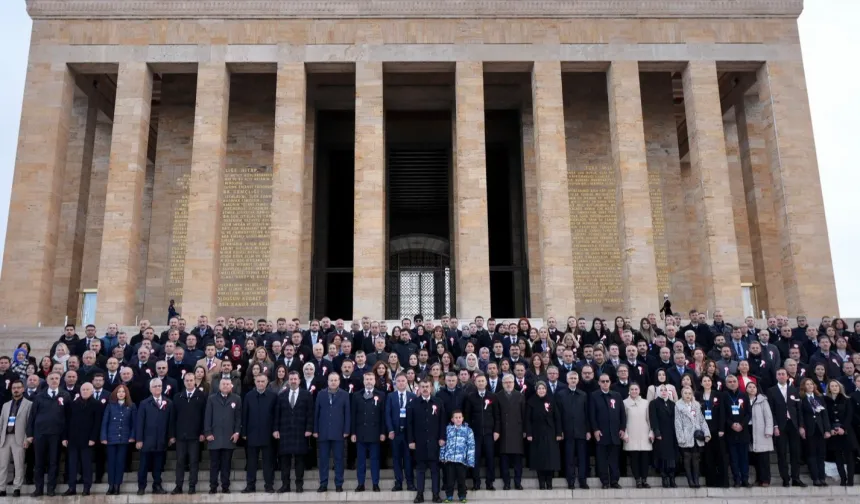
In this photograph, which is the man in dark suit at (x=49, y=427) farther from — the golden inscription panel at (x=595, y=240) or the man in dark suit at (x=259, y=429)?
the golden inscription panel at (x=595, y=240)

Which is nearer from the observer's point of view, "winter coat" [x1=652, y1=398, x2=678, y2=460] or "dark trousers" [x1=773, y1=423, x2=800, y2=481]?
→ "winter coat" [x1=652, y1=398, x2=678, y2=460]

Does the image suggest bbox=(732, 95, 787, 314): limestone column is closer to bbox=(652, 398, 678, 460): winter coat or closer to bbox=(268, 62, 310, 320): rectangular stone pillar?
bbox=(268, 62, 310, 320): rectangular stone pillar

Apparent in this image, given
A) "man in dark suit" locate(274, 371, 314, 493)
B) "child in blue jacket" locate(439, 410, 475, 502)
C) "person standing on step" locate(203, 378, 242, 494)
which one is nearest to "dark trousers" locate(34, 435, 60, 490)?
"person standing on step" locate(203, 378, 242, 494)

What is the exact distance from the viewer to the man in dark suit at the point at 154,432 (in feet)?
33.4

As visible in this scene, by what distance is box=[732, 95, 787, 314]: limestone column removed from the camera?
920 inches

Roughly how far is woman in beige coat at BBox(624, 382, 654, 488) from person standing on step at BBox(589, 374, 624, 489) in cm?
10

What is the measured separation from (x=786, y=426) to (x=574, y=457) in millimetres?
3029

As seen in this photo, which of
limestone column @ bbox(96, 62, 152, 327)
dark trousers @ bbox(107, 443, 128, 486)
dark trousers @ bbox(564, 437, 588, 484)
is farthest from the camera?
limestone column @ bbox(96, 62, 152, 327)

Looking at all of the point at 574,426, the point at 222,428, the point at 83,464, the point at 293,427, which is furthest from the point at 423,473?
the point at 83,464

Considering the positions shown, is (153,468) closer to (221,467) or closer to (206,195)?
(221,467)

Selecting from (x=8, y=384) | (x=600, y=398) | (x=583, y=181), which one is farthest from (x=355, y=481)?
(x=583, y=181)

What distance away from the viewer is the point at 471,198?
2125cm

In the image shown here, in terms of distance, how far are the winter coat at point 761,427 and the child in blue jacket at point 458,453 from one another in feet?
13.0

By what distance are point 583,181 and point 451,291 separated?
238 inches
